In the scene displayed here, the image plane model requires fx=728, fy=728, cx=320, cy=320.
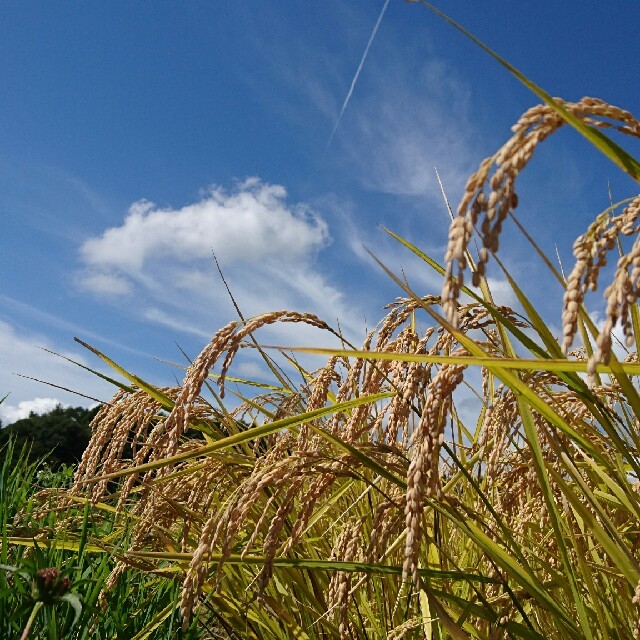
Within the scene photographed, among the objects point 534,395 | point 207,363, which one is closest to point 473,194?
point 534,395

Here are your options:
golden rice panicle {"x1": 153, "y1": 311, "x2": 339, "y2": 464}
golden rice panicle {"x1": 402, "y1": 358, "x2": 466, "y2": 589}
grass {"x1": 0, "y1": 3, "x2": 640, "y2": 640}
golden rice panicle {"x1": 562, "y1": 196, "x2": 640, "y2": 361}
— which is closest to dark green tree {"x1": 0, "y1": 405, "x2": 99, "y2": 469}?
grass {"x1": 0, "y1": 3, "x2": 640, "y2": 640}

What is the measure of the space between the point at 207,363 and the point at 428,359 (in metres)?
0.49

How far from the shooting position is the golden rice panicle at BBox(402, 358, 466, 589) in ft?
3.89

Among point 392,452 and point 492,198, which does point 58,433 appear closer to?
point 392,452

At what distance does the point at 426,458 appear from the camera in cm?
125

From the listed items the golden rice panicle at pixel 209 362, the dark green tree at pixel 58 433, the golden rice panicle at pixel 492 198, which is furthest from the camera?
the dark green tree at pixel 58 433

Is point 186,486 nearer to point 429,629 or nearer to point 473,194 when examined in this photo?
point 429,629

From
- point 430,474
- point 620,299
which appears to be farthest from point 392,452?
point 620,299

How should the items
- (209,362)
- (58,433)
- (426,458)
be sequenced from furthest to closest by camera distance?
(58,433)
(209,362)
(426,458)

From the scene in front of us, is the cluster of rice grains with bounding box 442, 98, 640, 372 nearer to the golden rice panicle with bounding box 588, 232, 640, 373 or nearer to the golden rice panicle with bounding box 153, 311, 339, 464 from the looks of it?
the golden rice panicle with bounding box 588, 232, 640, 373

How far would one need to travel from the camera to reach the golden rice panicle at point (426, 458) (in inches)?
46.6

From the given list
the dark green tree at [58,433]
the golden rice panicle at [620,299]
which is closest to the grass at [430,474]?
the golden rice panicle at [620,299]

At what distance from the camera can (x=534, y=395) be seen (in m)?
1.49

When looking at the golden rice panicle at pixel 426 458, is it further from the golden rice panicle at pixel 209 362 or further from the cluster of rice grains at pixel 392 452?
the golden rice panicle at pixel 209 362
